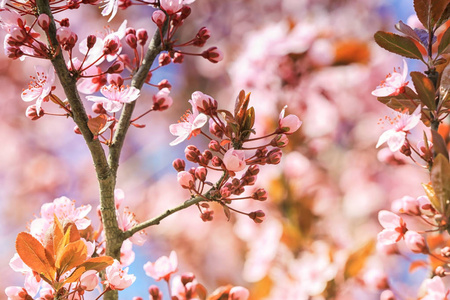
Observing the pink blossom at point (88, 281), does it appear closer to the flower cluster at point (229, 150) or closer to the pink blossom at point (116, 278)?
the pink blossom at point (116, 278)

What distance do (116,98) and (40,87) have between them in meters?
0.11

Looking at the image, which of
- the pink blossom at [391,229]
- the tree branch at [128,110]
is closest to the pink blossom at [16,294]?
the tree branch at [128,110]

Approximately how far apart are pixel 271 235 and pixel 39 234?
93 centimetres

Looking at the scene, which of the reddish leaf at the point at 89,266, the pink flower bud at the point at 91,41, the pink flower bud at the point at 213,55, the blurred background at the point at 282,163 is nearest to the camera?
the reddish leaf at the point at 89,266

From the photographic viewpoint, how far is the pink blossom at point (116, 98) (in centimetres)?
64

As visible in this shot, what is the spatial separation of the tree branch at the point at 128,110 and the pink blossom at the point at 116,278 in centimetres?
14

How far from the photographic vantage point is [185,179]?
0.64 m

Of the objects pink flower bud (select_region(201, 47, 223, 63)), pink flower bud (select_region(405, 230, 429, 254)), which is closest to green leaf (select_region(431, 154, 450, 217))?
pink flower bud (select_region(405, 230, 429, 254))

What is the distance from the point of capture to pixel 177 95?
3264mm

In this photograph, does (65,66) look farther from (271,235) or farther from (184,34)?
(184,34)

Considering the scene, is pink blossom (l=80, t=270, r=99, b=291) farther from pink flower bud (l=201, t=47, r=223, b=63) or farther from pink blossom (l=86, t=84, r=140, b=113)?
pink flower bud (l=201, t=47, r=223, b=63)

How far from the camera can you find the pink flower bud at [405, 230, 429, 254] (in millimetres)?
727

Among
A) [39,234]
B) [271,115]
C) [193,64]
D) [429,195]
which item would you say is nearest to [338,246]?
[271,115]

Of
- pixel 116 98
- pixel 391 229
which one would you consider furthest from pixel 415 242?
pixel 116 98
